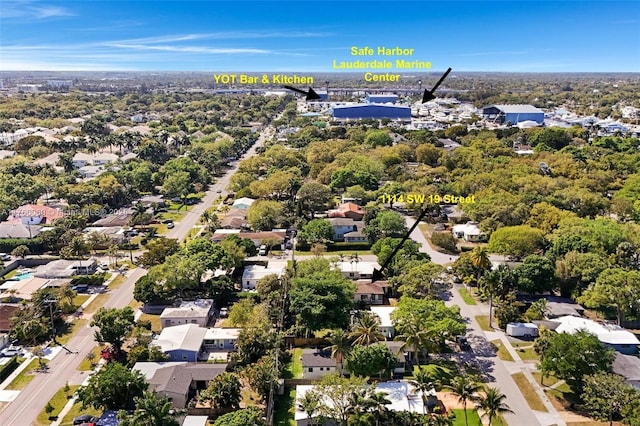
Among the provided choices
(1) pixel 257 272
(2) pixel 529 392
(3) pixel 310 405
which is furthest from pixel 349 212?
(3) pixel 310 405

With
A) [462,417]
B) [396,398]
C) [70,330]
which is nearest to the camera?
[396,398]

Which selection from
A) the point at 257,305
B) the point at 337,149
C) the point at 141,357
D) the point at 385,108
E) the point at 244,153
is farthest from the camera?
the point at 385,108

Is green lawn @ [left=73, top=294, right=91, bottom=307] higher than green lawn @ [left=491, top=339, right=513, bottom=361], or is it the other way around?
green lawn @ [left=491, top=339, right=513, bottom=361]

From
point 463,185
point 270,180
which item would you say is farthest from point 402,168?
point 270,180

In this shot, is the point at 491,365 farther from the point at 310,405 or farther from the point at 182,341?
the point at 182,341

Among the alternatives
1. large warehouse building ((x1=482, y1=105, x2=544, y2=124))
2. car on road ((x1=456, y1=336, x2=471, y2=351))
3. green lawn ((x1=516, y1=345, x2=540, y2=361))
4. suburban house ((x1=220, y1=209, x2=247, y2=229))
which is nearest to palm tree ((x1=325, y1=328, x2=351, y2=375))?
car on road ((x1=456, y1=336, x2=471, y2=351))

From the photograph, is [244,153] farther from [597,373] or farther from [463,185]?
[597,373]

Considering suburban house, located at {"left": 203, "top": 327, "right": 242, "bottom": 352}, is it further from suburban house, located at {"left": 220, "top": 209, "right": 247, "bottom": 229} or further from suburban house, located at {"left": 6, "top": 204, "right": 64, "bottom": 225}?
suburban house, located at {"left": 6, "top": 204, "right": 64, "bottom": 225}
